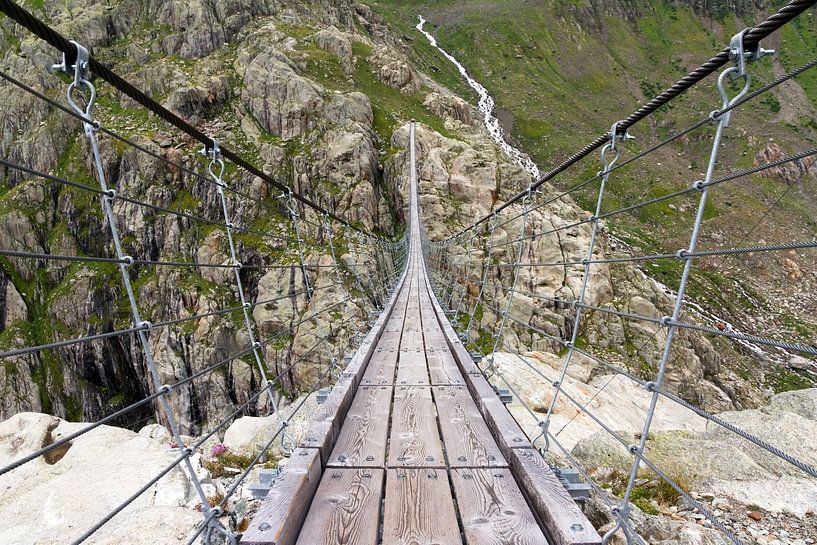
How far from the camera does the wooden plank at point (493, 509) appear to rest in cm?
184

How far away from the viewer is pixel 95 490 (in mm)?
3686

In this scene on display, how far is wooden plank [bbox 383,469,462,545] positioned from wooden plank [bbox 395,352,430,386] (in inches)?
58.3

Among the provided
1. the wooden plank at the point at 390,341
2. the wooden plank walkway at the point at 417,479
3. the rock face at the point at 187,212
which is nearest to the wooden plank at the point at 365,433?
the wooden plank walkway at the point at 417,479

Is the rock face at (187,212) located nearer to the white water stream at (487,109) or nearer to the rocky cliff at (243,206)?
the rocky cliff at (243,206)

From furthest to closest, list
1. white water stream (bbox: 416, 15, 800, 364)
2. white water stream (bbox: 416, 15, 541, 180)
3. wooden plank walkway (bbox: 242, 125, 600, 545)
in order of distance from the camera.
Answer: white water stream (bbox: 416, 15, 541, 180) < white water stream (bbox: 416, 15, 800, 364) < wooden plank walkway (bbox: 242, 125, 600, 545)

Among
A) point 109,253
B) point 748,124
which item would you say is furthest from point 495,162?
point 748,124

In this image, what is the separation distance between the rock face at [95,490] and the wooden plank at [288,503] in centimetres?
117

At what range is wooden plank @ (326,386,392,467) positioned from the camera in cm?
248

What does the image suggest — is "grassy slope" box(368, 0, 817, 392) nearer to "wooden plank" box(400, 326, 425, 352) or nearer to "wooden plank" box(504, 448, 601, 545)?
"wooden plank" box(400, 326, 425, 352)

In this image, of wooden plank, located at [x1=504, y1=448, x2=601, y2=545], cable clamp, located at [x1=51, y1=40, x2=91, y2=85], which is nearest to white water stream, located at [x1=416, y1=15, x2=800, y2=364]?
wooden plank, located at [x1=504, y1=448, x2=601, y2=545]

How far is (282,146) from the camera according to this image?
28656mm

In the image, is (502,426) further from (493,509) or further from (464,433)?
(493,509)

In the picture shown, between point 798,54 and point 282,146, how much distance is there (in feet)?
344

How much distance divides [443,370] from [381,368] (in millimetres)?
635
